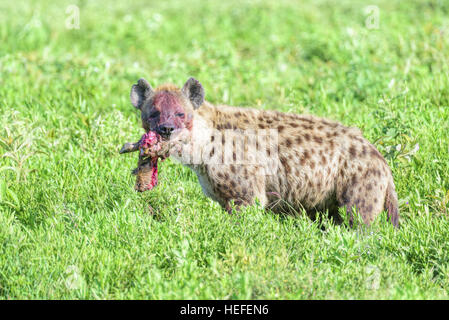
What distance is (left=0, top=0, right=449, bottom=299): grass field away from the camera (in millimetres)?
4539

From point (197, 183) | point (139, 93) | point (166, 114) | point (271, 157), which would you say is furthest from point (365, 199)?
point (139, 93)

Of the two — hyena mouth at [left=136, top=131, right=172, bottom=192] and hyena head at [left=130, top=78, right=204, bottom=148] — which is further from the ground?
hyena head at [left=130, top=78, right=204, bottom=148]

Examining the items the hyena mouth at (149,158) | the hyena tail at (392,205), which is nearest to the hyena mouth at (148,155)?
the hyena mouth at (149,158)

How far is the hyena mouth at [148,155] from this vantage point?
18.0 ft

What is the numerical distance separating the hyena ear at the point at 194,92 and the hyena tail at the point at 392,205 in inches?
69.4

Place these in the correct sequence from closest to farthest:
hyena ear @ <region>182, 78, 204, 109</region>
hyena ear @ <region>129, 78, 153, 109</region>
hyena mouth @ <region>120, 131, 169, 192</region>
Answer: hyena mouth @ <region>120, 131, 169, 192</region> → hyena ear @ <region>182, 78, 204, 109</region> → hyena ear @ <region>129, 78, 153, 109</region>

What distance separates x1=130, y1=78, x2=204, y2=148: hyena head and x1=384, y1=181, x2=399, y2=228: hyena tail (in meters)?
1.75

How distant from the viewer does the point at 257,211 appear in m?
5.21

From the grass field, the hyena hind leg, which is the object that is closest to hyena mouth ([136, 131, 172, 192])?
the grass field

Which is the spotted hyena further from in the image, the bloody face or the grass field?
the grass field

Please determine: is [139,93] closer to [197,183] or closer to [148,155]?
[148,155]

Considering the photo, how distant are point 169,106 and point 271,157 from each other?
97cm

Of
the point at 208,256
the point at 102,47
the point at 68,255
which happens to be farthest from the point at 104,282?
the point at 102,47

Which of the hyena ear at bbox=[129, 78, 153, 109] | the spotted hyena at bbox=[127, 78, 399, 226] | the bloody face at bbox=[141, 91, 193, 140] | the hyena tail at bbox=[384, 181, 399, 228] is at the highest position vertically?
A: the hyena ear at bbox=[129, 78, 153, 109]
